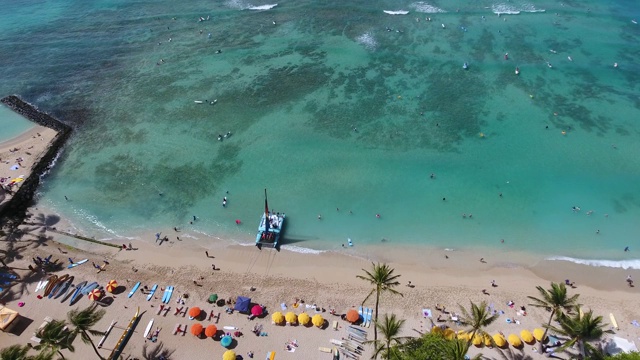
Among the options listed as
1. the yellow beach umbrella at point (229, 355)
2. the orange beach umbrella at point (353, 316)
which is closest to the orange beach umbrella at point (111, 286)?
the yellow beach umbrella at point (229, 355)

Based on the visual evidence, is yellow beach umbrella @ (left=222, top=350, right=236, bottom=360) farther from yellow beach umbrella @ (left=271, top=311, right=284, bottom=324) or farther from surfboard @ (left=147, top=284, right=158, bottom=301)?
surfboard @ (left=147, top=284, right=158, bottom=301)

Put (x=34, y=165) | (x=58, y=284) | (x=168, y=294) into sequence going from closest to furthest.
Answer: (x=168, y=294), (x=58, y=284), (x=34, y=165)

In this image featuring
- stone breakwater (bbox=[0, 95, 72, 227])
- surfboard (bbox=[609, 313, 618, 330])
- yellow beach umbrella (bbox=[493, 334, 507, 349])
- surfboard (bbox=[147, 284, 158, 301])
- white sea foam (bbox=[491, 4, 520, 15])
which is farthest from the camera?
white sea foam (bbox=[491, 4, 520, 15])

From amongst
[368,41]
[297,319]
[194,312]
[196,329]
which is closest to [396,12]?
[368,41]

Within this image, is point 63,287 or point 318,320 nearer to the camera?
point 318,320

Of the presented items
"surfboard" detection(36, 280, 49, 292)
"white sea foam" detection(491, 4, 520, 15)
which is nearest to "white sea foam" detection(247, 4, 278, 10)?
"white sea foam" detection(491, 4, 520, 15)

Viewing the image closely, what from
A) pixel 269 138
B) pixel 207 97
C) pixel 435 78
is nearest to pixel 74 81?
pixel 207 97

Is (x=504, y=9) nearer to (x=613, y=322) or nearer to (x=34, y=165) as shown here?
(x=613, y=322)

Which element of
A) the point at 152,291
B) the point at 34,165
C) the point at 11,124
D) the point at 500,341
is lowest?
the point at 500,341
